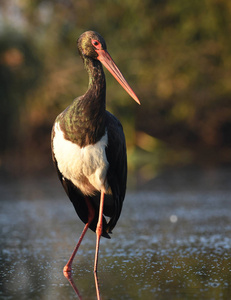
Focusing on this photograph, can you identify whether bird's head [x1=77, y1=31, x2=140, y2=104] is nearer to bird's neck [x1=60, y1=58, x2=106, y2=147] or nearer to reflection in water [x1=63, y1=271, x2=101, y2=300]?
bird's neck [x1=60, y1=58, x2=106, y2=147]

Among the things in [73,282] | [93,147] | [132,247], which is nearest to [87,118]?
[93,147]

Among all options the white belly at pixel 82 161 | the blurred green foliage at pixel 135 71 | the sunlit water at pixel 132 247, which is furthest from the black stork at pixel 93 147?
the blurred green foliage at pixel 135 71

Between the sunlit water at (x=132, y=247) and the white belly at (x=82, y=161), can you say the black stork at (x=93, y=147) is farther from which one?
the sunlit water at (x=132, y=247)

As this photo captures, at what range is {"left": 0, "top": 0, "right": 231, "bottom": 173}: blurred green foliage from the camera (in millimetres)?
16688

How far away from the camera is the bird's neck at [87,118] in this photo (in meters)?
4.51

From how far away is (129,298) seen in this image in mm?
3512

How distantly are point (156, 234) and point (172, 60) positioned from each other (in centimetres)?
1409

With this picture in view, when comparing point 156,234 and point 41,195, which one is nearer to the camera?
point 156,234

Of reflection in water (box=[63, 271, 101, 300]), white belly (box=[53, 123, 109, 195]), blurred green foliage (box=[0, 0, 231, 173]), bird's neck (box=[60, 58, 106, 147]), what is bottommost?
reflection in water (box=[63, 271, 101, 300])

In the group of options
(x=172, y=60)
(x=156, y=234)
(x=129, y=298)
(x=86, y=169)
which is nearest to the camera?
(x=129, y=298)

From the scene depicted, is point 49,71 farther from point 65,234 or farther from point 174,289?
point 174,289

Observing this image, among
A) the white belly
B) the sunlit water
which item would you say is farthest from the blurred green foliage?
the white belly

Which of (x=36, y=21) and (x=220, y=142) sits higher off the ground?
(x=36, y=21)

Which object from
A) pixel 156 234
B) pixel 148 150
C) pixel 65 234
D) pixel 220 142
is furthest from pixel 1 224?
pixel 220 142
